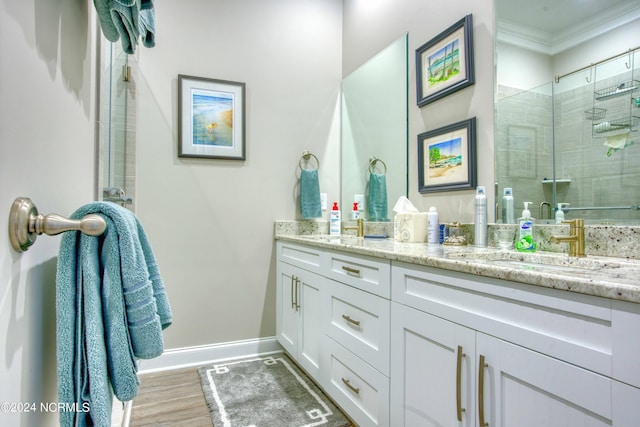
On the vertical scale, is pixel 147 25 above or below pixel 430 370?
above

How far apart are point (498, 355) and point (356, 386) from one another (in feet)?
2.58

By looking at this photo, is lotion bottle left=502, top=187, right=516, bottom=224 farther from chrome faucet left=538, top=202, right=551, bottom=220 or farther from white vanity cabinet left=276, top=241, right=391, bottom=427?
white vanity cabinet left=276, top=241, right=391, bottom=427

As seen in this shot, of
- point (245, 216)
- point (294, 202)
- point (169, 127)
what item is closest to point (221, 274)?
point (245, 216)

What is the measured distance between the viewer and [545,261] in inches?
48.4

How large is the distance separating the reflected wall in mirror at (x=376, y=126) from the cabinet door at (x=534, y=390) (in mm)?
1331

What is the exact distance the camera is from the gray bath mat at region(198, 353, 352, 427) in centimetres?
170

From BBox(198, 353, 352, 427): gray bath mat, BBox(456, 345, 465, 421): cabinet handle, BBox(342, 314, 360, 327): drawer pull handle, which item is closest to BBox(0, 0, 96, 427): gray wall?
BBox(456, 345, 465, 421): cabinet handle

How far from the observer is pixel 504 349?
0.89m

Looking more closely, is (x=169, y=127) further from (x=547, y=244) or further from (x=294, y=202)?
(x=547, y=244)

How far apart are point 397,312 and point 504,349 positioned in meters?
0.43

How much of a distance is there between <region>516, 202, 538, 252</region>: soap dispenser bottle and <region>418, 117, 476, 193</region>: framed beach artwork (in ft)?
0.96

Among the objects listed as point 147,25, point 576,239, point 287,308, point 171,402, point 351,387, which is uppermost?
point 147,25

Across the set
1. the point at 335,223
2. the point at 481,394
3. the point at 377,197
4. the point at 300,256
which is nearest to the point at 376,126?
the point at 377,197

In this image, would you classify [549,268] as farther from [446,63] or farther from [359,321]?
[446,63]
